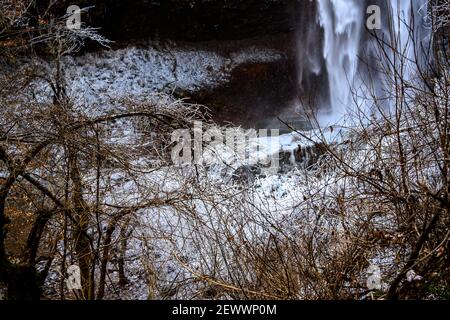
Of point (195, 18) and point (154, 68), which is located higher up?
point (195, 18)

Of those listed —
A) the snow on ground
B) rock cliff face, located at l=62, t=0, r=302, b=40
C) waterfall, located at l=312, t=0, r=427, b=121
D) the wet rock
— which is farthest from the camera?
rock cliff face, located at l=62, t=0, r=302, b=40

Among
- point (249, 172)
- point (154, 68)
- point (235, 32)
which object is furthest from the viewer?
point (235, 32)

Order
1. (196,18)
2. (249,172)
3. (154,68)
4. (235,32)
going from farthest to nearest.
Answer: (235,32) → (196,18) → (154,68) → (249,172)

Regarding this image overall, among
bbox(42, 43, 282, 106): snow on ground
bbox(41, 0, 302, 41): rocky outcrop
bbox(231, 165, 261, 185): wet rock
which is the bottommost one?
bbox(231, 165, 261, 185): wet rock

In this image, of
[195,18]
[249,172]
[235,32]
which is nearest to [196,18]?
[195,18]

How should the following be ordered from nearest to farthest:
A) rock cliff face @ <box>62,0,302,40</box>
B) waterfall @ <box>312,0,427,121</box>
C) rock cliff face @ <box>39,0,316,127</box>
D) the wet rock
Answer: the wet rock → rock cliff face @ <box>39,0,316,127</box> → waterfall @ <box>312,0,427,121</box> → rock cliff face @ <box>62,0,302,40</box>

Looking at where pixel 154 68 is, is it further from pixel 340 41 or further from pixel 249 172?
pixel 249 172

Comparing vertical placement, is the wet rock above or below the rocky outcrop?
below

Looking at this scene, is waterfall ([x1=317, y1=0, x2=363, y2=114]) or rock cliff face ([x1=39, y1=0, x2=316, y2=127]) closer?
rock cliff face ([x1=39, y1=0, x2=316, y2=127])

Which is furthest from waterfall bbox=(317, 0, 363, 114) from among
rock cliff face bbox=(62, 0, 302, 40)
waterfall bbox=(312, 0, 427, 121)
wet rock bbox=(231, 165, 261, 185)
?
wet rock bbox=(231, 165, 261, 185)

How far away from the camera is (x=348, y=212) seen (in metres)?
4.85

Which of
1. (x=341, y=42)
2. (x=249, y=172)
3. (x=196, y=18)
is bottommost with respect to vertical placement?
(x=249, y=172)

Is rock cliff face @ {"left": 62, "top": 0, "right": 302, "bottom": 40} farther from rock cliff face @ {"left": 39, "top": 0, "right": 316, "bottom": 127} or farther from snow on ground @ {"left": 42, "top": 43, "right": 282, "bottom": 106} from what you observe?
snow on ground @ {"left": 42, "top": 43, "right": 282, "bottom": 106}

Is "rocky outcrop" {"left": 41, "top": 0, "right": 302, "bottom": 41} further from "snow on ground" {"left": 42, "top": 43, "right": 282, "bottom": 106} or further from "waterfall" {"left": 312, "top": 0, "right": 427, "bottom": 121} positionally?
"waterfall" {"left": 312, "top": 0, "right": 427, "bottom": 121}
